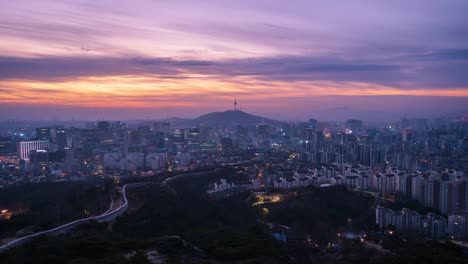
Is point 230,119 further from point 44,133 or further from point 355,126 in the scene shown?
point 44,133

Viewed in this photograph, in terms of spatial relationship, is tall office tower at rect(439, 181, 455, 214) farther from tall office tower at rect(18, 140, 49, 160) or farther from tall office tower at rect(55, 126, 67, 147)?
tall office tower at rect(55, 126, 67, 147)

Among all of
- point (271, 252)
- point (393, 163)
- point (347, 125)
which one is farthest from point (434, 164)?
point (347, 125)

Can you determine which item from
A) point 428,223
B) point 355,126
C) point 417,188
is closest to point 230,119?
point 355,126

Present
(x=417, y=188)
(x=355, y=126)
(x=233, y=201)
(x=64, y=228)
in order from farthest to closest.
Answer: (x=355, y=126) < (x=417, y=188) < (x=233, y=201) < (x=64, y=228)

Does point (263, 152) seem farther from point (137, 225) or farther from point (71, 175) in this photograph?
point (137, 225)

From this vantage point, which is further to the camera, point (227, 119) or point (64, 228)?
point (227, 119)

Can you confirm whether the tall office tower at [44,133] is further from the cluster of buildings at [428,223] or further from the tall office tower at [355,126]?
the tall office tower at [355,126]

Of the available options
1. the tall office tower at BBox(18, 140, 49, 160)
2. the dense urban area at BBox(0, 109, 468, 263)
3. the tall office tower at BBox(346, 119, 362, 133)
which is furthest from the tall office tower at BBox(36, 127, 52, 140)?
the tall office tower at BBox(346, 119, 362, 133)

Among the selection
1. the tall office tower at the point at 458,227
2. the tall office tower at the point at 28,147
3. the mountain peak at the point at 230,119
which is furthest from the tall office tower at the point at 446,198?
the mountain peak at the point at 230,119
